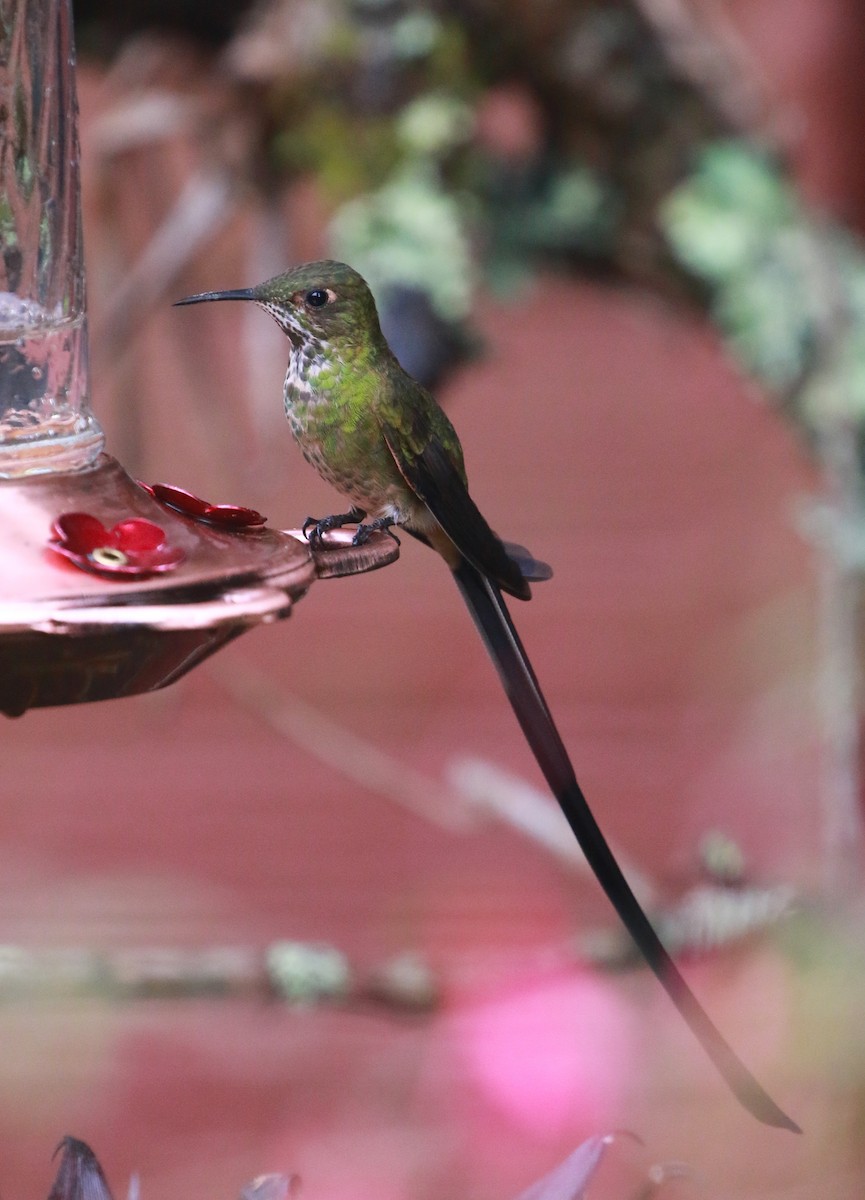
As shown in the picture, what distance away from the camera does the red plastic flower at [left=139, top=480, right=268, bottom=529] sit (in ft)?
3.05

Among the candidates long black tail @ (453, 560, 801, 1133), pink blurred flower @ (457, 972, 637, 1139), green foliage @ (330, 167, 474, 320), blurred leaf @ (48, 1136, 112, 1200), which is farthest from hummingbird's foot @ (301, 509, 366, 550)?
pink blurred flower @ (457, 972, 637, 1139)

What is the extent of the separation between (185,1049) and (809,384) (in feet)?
8.34

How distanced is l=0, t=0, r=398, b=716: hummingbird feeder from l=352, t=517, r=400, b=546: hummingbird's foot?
0.4 inches

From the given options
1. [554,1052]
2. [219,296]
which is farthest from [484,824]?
[219,296]

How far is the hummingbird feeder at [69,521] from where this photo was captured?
75 cm

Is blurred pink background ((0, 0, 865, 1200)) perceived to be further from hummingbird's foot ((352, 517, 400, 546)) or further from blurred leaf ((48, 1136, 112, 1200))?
blurred leaf ((48, 1136, 112, 1200))

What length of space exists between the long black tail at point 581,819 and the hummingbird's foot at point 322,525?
117mm

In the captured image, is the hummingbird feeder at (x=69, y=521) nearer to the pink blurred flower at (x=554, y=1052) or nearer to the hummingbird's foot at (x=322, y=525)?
the hummingbird's foot at (x=322, y=525)

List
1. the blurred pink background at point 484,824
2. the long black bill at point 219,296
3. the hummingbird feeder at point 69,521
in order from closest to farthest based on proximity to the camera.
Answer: the hummingbird feeder at point 69,521
the long black bill at point 219,296
the blurred pink background at point 484,824

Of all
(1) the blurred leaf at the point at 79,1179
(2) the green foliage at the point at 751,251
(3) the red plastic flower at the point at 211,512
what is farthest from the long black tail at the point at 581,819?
(2) the green foliage at the point at 751,251

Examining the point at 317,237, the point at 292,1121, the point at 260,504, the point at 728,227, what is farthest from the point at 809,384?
the point at 292,1121

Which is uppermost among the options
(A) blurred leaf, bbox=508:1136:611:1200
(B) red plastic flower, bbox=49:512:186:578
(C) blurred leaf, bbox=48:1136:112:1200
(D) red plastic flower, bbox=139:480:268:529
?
(B) red plastic flower, bbox=49:512:186:578

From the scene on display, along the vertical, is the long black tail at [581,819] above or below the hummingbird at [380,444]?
below

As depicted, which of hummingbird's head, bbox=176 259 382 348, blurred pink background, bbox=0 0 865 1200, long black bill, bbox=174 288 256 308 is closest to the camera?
long black bill, bbox=174 288 256 308
